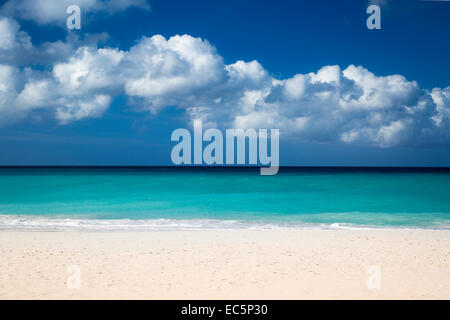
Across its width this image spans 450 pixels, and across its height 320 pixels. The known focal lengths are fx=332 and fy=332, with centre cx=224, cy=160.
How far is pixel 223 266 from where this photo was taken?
230 inches

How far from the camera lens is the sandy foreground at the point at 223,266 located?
464 cm

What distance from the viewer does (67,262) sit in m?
6.04

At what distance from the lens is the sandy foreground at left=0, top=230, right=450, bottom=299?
4.64 metres

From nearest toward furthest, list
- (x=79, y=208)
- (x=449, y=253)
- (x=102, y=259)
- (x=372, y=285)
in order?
(x=372, y=285), (x=102, y=259), (x=449, y=253), (x=79, y=208)

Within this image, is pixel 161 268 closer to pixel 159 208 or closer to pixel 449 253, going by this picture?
pixel 449 253
